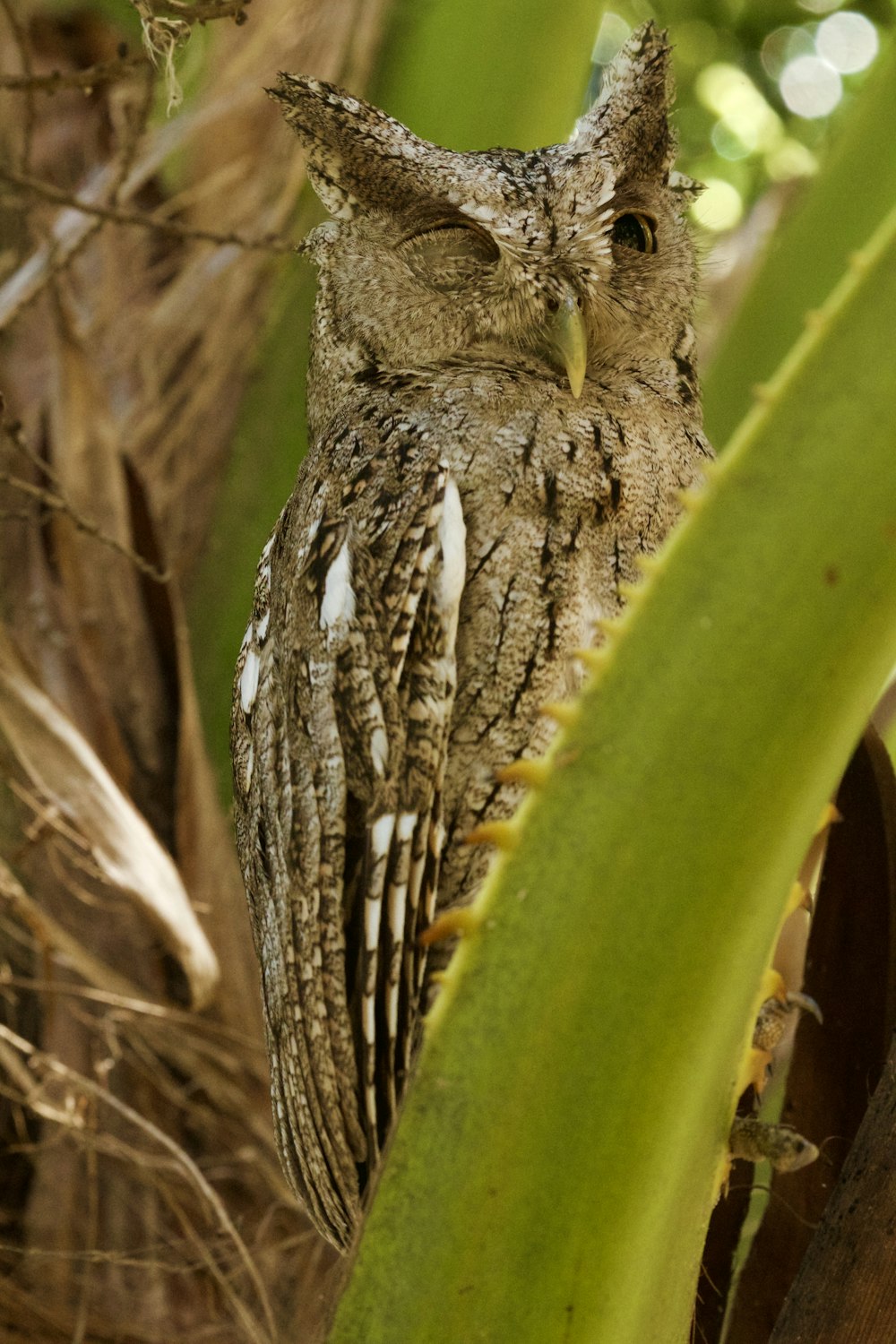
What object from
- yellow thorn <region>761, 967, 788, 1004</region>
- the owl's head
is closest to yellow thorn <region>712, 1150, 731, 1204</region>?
yellow thorn <region>761, 967, 788, 1004</region>

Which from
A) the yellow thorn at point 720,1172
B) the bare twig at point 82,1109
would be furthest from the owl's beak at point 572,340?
the bare twig at point 82,1109

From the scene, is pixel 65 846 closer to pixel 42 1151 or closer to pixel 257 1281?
pixel 42 1151

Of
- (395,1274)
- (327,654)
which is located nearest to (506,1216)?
(395,1274)

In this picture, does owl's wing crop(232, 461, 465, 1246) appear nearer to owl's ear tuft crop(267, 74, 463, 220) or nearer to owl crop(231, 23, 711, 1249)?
owl crop(231, 23, 711, 1249)

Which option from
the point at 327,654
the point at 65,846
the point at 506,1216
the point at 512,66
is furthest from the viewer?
the point at 65,846

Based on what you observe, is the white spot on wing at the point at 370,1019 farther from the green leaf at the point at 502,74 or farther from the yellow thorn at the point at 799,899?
the green leaf at the point at 502,74
